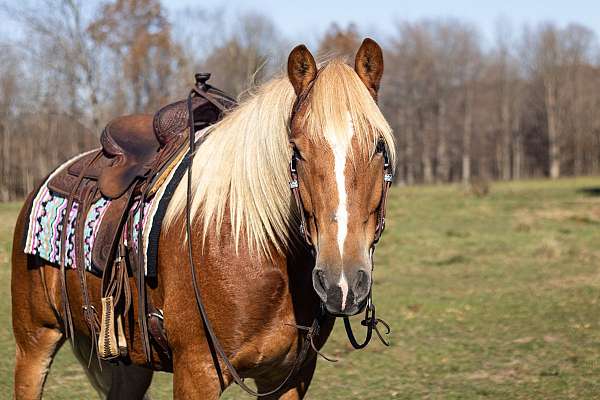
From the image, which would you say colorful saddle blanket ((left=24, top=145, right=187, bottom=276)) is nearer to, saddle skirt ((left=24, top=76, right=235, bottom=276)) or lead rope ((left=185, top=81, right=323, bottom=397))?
saddle skirt ((left=24, top=76, right=235, bottom=276))

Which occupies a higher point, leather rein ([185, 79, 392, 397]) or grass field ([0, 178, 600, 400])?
leather rein ([185, 79, 392, 397])

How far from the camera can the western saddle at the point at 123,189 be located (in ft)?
9.75

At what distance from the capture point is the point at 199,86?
→ 3430 millimetres

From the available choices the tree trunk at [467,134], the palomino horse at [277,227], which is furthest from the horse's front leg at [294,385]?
the tree trunk at [467,134]

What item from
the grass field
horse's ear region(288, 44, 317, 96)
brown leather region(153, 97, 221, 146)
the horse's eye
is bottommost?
the grass field

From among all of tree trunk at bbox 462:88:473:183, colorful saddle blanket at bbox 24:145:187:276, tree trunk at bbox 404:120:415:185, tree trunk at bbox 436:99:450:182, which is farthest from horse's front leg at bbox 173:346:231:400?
tree trunk at bbox 436:99:450:182

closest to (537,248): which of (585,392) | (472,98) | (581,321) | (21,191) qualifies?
(581,321)

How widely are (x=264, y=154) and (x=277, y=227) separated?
0.28 metres

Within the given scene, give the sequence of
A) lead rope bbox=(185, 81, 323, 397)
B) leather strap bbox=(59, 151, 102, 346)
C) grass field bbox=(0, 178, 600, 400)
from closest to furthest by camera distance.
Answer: lead rope bbox=(185, 81, 323, 397)
leather strap bbox=(59, 151, 102, 346)
grass field bbox=(0, 178, 600, 400)

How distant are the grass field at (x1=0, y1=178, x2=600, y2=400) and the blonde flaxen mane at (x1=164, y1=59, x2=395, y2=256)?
295 centimetres

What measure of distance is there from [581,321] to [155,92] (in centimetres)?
1915

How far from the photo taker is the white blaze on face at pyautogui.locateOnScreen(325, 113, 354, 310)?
2115 mm

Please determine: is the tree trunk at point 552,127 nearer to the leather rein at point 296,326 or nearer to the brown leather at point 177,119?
the brown leather at point 177,119

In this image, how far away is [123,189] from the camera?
10.5ft
